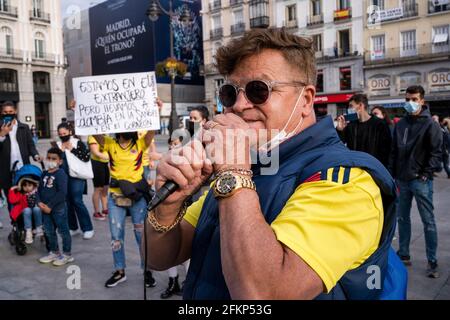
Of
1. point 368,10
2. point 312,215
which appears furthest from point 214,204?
point 368,10

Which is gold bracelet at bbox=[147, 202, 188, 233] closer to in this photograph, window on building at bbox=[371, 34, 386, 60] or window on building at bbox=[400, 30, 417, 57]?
window on building at bbox=[400, 30, 417, 57]

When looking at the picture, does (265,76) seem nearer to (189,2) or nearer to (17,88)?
(17,88)

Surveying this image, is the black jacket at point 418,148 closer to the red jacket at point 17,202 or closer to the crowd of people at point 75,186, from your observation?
the crowd of people at point 75,186

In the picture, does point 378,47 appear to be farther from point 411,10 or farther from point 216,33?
point 216,33

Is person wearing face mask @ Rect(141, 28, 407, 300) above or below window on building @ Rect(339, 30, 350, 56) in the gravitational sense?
below

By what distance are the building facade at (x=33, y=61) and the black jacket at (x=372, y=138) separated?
121 ft

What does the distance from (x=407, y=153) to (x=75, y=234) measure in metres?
4.75

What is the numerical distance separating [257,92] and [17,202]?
Result: 5.29m

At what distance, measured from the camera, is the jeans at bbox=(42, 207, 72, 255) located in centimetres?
507

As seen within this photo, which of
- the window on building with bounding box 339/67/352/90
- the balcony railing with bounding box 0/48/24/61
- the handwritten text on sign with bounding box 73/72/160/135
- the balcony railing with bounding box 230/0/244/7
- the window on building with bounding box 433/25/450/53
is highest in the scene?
the balcony railing with bounding box 230/0/244/7

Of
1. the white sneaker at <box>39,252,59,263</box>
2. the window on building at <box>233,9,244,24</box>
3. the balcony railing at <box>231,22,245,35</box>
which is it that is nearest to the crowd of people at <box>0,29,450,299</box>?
the white sneaker at <box>39,252,59,263</box>

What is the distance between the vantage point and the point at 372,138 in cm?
543

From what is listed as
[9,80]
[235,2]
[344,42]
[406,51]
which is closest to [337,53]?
[344,42]

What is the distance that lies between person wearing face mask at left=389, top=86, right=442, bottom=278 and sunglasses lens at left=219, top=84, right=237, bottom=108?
3595mm
